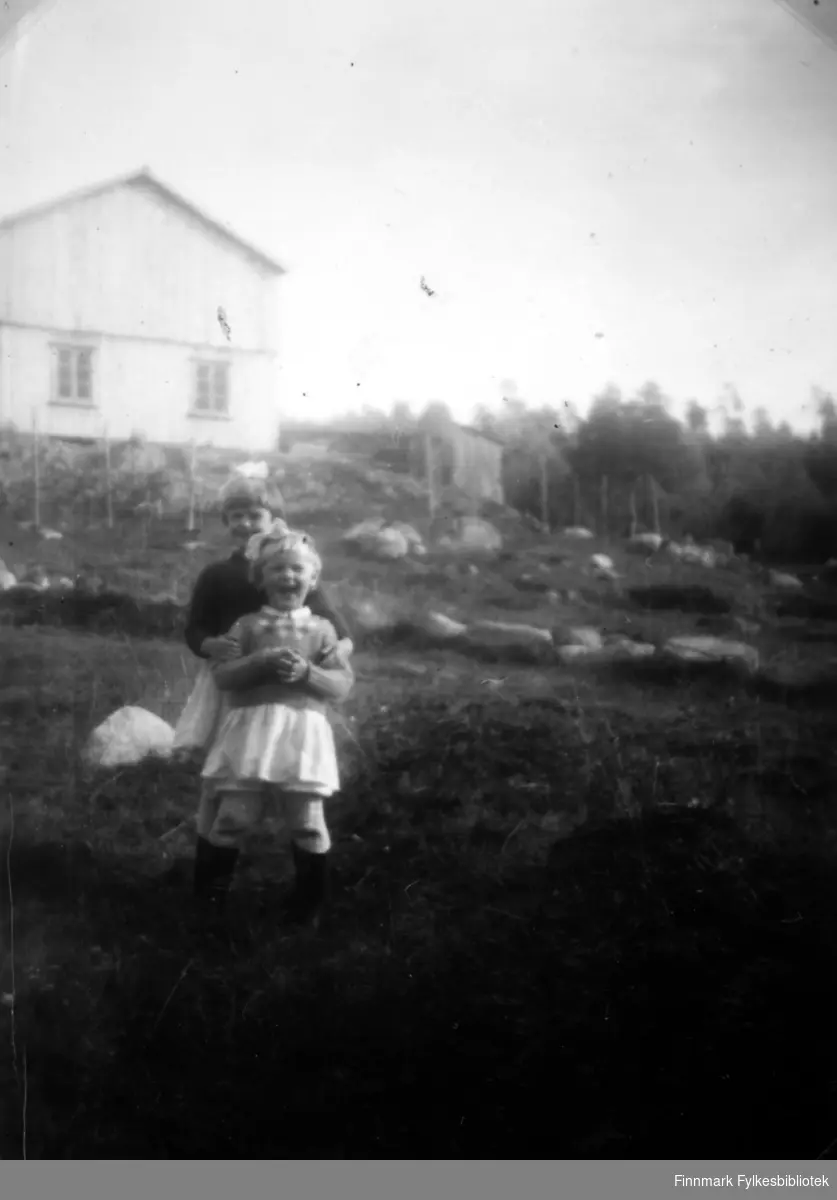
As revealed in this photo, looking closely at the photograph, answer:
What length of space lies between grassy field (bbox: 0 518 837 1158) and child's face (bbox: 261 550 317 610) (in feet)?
0.25

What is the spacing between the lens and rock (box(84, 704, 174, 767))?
2.17 metres

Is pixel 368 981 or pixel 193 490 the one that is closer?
pixel 368 981

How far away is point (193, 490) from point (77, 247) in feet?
1.93

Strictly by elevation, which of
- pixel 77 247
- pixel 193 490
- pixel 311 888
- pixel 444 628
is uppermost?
pixel 77 247

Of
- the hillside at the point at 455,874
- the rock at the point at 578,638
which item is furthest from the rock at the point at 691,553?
the rock at the point at 578,638

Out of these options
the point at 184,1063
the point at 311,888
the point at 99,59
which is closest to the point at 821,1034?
the point at 311,888

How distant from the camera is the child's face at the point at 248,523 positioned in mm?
2221

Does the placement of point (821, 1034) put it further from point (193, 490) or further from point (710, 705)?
point (193, 490)

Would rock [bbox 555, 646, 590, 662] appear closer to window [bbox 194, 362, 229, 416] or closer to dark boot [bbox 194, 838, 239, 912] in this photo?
dark boot [bbox 194, 838, 239, 912]

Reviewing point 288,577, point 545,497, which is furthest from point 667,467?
point 288,577

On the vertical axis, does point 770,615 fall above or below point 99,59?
below

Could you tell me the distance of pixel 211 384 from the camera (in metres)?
2.25

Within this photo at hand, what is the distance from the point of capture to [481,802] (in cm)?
214

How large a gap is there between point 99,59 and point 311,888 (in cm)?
184
